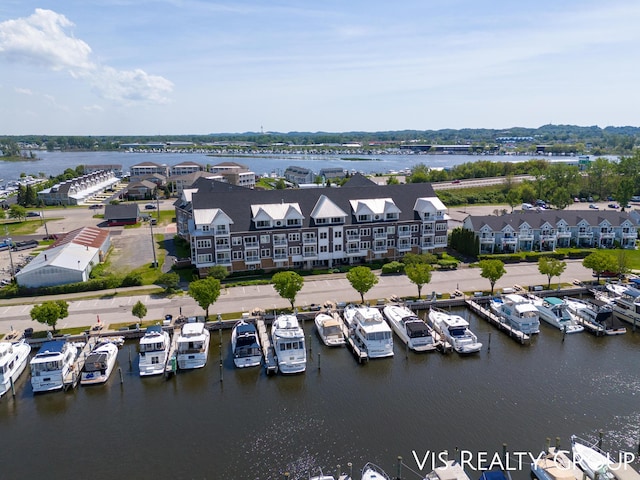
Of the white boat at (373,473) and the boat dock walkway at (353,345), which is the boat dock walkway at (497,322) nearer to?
the boat dock walkway at (353,345)

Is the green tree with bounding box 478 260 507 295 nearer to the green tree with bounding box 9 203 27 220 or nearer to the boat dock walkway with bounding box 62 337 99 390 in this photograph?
the boat dock walkway with bounding box 62 337 99 390

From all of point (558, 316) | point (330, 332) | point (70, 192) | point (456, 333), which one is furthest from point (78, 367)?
point (70, 192)

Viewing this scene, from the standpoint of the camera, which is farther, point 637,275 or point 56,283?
point 637,275

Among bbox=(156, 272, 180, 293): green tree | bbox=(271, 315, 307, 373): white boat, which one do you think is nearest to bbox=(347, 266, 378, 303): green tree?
bbox=(271, 315, 307, 373): white boat

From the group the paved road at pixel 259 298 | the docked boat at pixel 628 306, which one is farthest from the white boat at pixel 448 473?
the docked boat at pixel 628 306

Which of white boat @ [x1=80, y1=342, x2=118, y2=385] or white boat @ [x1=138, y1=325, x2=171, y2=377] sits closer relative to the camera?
white boat @ [x1=80, y1=342, x2=118, y2=385]

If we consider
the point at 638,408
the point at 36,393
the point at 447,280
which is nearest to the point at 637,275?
the point at 447,280

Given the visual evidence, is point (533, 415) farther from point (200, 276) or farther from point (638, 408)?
point (200, 276)
